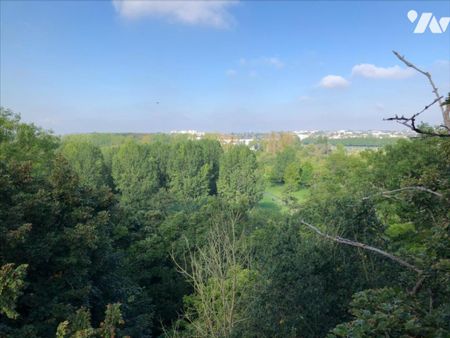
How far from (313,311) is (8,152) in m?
15.4

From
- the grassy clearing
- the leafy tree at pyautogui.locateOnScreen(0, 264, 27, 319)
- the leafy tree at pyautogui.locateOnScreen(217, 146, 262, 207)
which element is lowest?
the grassy clearing

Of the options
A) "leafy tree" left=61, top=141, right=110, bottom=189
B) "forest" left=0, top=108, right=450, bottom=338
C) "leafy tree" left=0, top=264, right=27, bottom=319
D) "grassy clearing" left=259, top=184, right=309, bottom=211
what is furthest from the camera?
"grassy clearing" left=259, top=184, right=309, bottom=211

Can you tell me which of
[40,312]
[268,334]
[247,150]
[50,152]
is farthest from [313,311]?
[247,150]

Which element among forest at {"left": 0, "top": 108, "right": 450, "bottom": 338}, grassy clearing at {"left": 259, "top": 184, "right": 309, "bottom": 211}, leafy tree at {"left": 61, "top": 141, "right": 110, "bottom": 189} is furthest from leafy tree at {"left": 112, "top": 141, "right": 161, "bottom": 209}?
forest at {"left": 0, "top": 108, "right": 450, "bottom": 338}

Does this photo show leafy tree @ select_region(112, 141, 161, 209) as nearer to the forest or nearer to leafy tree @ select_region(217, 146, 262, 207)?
leafy tree @ select_region(217, 146, 262, 207)

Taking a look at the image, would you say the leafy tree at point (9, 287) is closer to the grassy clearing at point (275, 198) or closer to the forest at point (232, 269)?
the forest at point (232, 269)

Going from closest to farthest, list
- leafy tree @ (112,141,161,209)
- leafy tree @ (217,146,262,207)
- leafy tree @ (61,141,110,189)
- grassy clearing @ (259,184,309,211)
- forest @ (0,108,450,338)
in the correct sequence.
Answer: forest @ (0,108,450,338)
leafy tree @ (61,141,110,189)
leafy tree @ (112,141,161,209)
leafy tree @ (217,146,262,207)
grassy clearing @ (259,184,309,211)

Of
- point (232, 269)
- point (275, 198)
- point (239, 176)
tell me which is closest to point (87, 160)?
point (239, 176)

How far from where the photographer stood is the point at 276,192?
181 feet

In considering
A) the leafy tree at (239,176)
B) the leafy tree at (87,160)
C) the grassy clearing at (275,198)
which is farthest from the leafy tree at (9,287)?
the grassy clearing at (275,198)

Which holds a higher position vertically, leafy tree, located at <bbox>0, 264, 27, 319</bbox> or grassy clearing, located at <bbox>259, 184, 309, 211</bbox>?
leafy tree, located at <bbox>0, 264, 27, 319</bbox>

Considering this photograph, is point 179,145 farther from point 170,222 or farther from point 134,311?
point 134,311

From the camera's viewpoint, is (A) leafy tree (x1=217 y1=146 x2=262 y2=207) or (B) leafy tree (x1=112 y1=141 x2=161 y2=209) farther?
(A) leafy tree (x1=217 y1=146 x2=262 y2=207)

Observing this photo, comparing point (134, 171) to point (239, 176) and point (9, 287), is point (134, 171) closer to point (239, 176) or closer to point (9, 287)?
point (239, 176)
